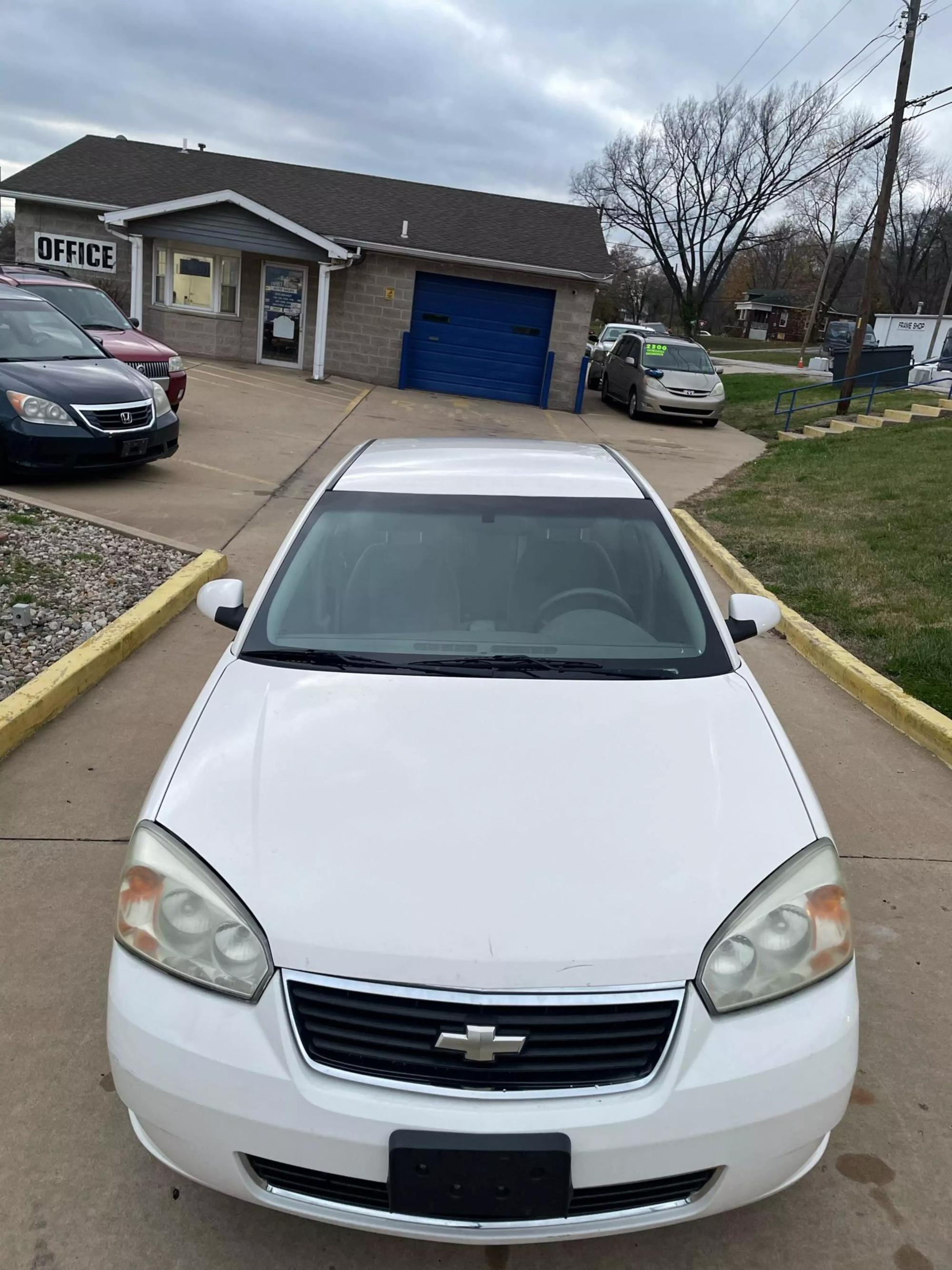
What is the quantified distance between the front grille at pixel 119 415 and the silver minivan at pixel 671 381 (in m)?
12.8

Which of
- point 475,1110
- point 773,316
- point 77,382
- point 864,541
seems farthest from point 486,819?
point 773,316

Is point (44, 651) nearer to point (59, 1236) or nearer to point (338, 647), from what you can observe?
point (338, 647)

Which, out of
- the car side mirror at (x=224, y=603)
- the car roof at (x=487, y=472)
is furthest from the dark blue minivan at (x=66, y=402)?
the car side mirror at (x=224, y=603)

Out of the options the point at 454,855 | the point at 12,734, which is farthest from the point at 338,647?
the point at 12,734

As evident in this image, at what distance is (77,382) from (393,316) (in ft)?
45.0

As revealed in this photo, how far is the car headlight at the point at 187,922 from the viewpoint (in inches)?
80.9

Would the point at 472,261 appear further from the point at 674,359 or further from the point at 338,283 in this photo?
the point at 674,359

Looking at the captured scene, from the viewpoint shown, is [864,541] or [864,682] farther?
[864,541]

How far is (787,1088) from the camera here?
6.52 feet

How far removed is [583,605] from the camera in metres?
3.36

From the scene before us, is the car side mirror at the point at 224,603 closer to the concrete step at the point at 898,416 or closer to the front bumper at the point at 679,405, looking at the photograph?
the concrete step at the point at 898,416

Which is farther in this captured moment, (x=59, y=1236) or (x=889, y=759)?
(x=889, y=759)

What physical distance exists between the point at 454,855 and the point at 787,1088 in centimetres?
83

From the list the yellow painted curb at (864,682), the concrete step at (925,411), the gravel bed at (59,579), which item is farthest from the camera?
the concrete step at (925,411)
